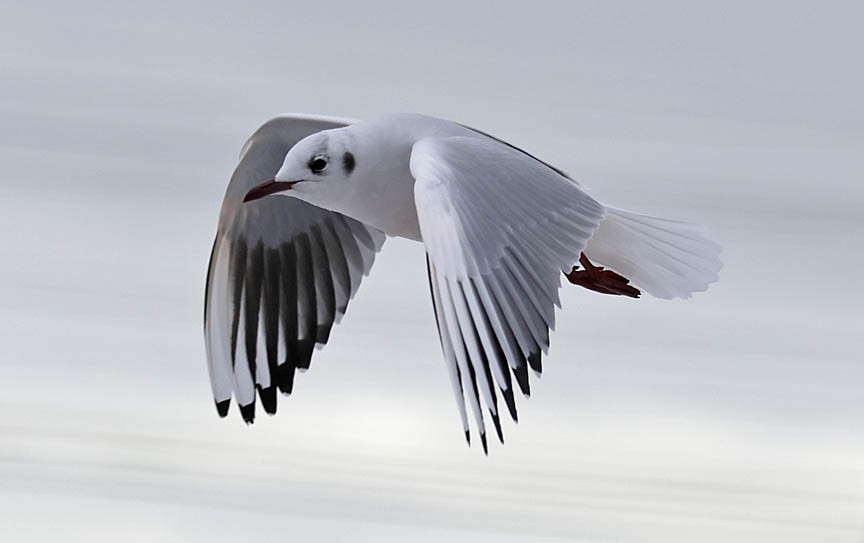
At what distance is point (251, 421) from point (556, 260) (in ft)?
2.55

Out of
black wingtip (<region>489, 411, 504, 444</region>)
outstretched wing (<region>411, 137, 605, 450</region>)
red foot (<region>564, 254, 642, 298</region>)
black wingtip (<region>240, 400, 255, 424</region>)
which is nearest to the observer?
black wingtip (<region>489, 411, 504, 444</region>)

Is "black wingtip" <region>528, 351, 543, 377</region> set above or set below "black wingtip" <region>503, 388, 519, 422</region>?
above

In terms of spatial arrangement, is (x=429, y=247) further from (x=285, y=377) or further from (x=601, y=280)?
(x=285, y=377)

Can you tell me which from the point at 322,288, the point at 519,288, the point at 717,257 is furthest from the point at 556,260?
the point at 322,288

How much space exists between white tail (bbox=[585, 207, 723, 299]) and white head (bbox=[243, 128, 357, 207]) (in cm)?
42

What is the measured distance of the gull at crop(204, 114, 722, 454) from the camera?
177 centimetres

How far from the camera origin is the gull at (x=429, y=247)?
1771 mm

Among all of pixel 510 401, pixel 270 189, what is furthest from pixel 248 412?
pixel 510 401

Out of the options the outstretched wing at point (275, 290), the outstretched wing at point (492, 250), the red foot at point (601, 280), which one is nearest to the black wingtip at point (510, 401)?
A: the outstretched wing at point (492, 250)

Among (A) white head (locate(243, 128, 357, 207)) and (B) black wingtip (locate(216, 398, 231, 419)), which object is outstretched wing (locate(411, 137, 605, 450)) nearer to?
(A) white head (locate(243, 128, 357, 207))

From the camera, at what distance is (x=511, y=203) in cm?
196

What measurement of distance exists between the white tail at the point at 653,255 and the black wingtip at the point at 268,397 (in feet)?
1.90

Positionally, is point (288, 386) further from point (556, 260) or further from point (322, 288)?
point (556, 260)

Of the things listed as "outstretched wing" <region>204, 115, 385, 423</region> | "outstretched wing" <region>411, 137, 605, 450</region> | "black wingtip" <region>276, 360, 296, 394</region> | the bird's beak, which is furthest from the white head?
"black wingtip" <region>276, 360, 296, 394</region>
